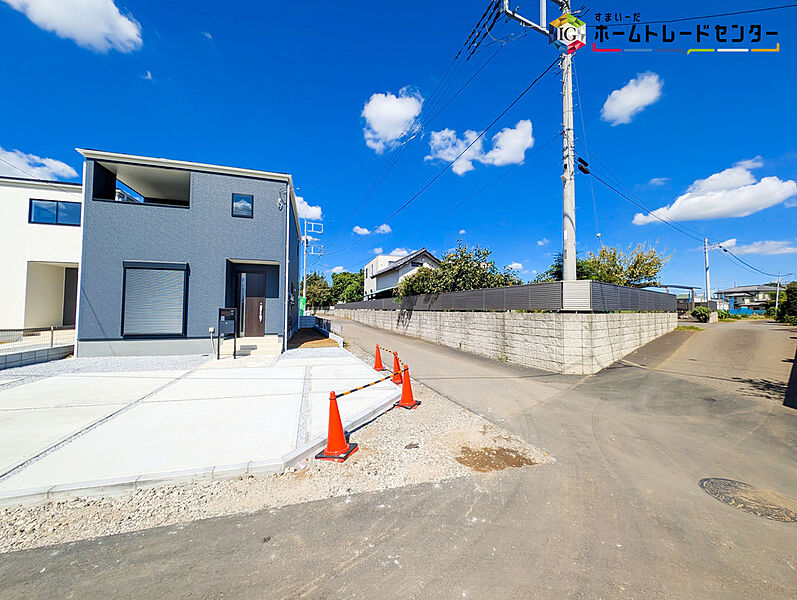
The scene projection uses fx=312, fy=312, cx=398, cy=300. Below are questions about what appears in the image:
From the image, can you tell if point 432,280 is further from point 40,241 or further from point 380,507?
point 40,241

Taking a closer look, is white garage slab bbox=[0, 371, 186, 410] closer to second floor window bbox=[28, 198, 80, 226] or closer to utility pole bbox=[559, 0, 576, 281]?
second floor window bbox=[28, 198, 80, 226]

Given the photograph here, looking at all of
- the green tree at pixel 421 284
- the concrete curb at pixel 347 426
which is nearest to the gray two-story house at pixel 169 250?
the concrete curb at pixel 347 426

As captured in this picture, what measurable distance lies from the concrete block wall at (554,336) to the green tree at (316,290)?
132ft

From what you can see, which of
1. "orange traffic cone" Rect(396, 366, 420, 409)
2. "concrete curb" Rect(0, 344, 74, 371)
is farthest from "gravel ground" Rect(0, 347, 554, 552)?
"concrete curb" Rect(0, 344, 74, 371)

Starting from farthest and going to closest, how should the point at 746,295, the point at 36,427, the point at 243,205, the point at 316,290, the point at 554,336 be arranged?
1. the point at 746,295
2. the point at 316,290
3. the point at 243,205
4. the point at 554,336
5. the point at 36,427

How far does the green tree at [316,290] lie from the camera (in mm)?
54062

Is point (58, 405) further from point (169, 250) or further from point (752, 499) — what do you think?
point (752, 499)

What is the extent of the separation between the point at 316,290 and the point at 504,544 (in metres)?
53.9

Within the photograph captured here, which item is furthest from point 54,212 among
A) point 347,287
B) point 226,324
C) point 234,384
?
point 347,287

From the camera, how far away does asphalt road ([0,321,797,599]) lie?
2.25 meters

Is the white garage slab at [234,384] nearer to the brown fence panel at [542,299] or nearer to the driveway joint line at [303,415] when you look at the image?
the driveway joint line at [303,415]

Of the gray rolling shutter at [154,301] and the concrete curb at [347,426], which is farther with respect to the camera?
the gray rolling shutter at [154,301]

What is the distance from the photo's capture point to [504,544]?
2.69m

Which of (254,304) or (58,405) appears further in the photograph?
(254,304)
